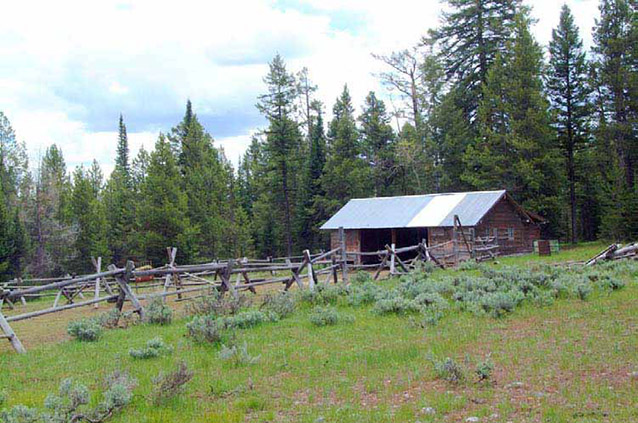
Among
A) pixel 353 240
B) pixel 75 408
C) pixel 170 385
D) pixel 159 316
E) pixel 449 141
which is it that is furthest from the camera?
pixel 449 141

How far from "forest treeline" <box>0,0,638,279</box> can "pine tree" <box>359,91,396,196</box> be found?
0.12m

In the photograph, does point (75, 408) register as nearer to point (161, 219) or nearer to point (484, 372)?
point (484, 372)

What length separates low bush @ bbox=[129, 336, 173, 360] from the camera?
8219mm

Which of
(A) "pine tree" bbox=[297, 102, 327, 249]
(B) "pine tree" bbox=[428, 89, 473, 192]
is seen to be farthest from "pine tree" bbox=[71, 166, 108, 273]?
(B) "pine tree" bbox=[428, 89, 473, 192]

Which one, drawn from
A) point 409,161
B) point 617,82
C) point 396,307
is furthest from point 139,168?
point 396,307

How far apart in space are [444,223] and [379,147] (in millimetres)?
21127

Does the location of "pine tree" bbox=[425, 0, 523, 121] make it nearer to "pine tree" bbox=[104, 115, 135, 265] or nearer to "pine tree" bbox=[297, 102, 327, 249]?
"pine tree" bbox=[297, 102, 327, 249]

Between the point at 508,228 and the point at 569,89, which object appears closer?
the point at 508,228

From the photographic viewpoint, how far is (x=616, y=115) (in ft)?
124

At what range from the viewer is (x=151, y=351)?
8242 millimetres

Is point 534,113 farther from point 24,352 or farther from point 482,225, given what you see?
point 24,352

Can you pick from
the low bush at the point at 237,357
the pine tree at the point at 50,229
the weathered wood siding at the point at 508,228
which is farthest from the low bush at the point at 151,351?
the pine tree at the point at 50,229

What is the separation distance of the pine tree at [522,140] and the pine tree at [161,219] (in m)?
20.2

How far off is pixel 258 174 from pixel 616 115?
29.5 m
